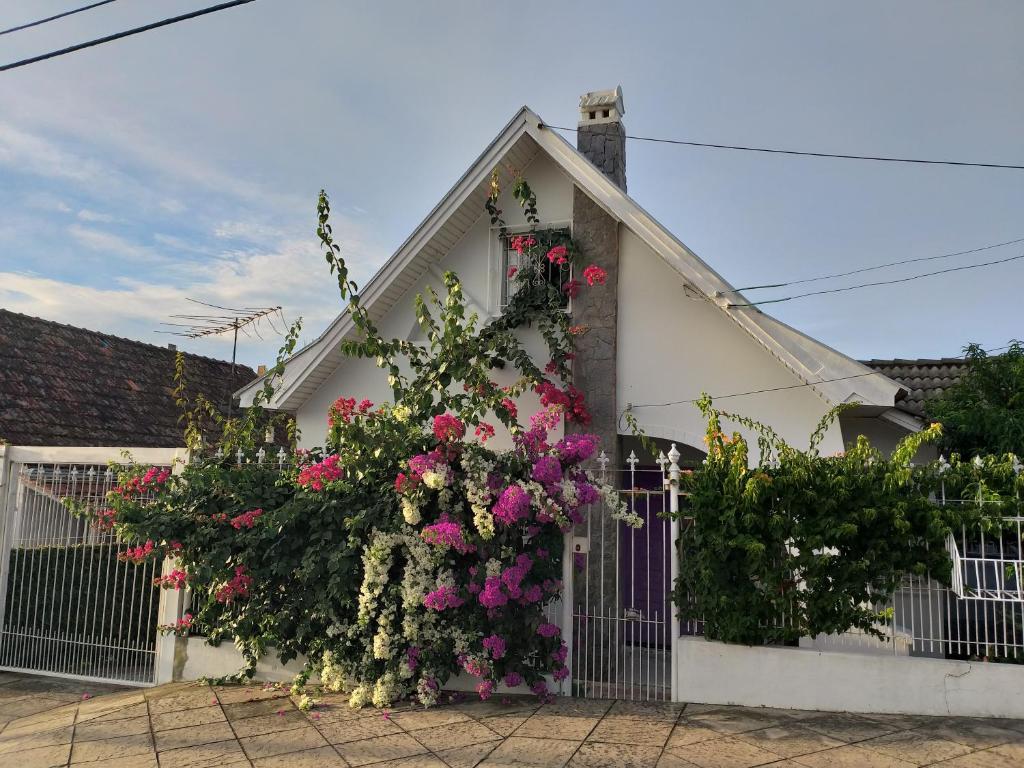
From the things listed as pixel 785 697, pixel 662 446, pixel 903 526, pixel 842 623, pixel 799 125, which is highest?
pixel 799 125

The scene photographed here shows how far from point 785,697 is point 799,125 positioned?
6392 mm

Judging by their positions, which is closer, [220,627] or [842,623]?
[842,623]

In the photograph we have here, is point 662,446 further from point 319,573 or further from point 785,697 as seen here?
point 319,573

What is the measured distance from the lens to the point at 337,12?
291 inches

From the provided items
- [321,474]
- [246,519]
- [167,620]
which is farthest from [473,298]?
[167,620]

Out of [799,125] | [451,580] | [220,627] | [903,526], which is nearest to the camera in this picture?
[903,526]

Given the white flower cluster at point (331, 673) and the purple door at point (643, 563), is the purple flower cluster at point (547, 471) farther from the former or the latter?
the white flower cluster at point (331, 673)

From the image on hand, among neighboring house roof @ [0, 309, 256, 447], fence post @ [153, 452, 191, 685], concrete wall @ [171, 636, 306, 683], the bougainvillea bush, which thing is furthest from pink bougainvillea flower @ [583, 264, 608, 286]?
neighboring house roof @ [0, 309, 256, 447]

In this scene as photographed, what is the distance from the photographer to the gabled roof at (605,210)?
24.0 ft

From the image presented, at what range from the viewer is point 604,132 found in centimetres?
980

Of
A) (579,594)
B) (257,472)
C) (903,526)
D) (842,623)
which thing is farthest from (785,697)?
(257,472)

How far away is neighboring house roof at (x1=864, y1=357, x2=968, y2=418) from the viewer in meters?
9.94

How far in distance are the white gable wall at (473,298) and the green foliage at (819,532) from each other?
10.2ft

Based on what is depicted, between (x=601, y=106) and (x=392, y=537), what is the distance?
6.39 meters
